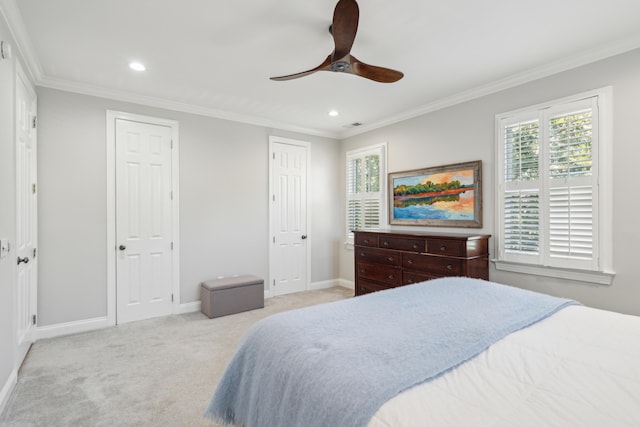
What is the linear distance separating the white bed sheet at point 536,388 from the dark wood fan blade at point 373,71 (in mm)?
2015

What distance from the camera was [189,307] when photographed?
420 cm

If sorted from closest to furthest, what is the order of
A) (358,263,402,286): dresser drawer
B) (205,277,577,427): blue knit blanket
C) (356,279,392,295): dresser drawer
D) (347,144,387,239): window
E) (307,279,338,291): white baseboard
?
(205,277,577,427): blue knit blanket → (358,263,402,286): dresser drawer → (356,279,392,295): dresser drawer → (347,144,387,239): window → (307,279,338,291): white baseboard

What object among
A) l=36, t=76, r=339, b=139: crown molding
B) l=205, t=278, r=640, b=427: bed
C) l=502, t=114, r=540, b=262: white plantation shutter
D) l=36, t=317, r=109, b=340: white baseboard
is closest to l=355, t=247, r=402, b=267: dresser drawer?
l=502, t=114, r=540, b=262: white plantation shutter

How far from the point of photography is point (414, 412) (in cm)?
90

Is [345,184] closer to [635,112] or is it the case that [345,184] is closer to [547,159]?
[547,159]

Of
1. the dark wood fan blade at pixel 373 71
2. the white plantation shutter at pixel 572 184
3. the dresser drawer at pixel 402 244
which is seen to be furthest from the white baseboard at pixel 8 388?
the white plantation shutter at pixel 572 184

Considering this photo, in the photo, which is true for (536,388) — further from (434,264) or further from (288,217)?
(288,217)

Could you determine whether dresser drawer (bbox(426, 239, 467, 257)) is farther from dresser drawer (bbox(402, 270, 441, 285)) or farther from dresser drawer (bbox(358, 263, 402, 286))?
dresser drawer (bbox(358, 263, 402, 286))

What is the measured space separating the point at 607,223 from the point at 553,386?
2442mm

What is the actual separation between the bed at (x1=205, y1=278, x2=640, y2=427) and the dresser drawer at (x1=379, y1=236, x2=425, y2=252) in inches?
67.5

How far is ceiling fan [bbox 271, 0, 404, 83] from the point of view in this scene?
6.31ft

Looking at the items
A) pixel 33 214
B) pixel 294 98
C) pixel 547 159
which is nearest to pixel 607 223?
pixel 547 159

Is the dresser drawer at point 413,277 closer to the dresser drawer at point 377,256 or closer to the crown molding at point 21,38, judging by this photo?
the dresser drawer at point 377,256

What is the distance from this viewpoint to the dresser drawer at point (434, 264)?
→ 10.8 ft
